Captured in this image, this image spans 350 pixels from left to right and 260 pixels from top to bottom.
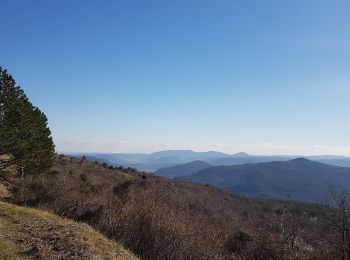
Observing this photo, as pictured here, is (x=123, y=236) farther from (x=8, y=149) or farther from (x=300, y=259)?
(x=8, y=149)

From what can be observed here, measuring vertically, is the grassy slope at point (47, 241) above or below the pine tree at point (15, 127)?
below

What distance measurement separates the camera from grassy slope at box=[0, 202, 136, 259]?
11.6 m

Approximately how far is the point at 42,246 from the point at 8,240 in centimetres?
113

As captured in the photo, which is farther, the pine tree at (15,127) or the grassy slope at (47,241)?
the pine tree at (15,127)

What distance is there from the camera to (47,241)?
12.8m

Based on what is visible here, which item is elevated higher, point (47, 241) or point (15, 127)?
point (15, 127)

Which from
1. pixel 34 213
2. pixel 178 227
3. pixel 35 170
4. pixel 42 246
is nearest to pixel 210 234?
pixel 178 227

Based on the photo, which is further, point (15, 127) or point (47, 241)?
point (15, 127)

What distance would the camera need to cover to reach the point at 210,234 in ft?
67.8

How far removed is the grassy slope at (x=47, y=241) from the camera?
11648mm

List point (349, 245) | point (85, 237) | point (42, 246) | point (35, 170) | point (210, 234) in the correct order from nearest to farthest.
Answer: point (42, 246), point (85, 237), point (349, 245), point (210, 234), point (35, 170)

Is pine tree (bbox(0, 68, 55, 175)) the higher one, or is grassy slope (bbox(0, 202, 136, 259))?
pine tree (bbox(0, 68, 55, 175))

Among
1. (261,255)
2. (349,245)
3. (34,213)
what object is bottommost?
(261,255)

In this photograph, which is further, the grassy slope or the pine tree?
the pine tree
